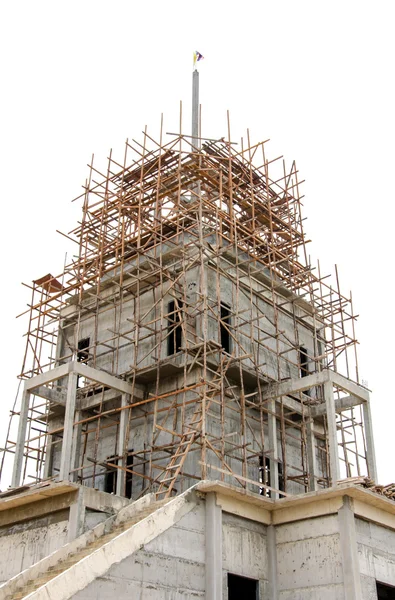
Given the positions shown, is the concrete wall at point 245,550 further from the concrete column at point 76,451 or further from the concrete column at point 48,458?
the concrete column at point 48,458

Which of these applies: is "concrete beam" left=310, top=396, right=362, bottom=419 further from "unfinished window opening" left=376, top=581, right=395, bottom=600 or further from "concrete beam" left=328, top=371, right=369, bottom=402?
"unfinished window opening" left=376, top=581, right=395, bottom=600

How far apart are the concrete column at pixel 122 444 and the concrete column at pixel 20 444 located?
290cm

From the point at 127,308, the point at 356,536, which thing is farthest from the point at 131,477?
the point at 356,536

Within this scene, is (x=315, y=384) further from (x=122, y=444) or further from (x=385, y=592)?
(x=385, y=592)

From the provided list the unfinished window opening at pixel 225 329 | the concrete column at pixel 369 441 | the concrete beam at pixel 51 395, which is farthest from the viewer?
the concrete beam at pixel 51 395

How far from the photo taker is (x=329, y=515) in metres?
19.3

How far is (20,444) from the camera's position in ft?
79.6

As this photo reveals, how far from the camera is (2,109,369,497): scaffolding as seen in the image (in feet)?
79.2

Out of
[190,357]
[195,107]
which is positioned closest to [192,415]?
[190,357]

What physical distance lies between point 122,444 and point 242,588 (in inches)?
251

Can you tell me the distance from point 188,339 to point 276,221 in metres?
9.34

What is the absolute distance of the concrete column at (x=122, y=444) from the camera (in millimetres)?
23547

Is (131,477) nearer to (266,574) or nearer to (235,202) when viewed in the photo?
(266,574)

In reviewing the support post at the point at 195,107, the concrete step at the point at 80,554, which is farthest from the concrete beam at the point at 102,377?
the support post at the point at 195,107
